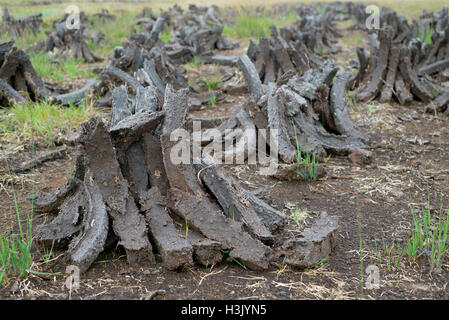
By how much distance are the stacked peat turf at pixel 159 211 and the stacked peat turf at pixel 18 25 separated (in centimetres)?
809

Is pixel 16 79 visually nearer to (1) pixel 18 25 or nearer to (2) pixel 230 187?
(2) pixel 230 187

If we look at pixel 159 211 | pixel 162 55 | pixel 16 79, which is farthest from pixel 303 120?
pixel 16 79

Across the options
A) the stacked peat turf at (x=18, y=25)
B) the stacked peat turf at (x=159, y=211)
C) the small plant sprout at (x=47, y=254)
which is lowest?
the small plant sprout at (x=47, y=254)


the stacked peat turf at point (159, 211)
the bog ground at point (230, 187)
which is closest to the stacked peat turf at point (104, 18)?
the bog ground at point (230, 187)

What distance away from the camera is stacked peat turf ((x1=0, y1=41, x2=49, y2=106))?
234 inches

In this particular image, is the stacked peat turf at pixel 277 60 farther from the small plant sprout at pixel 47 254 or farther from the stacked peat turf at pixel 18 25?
the stacked peat turf at pixel 18 25

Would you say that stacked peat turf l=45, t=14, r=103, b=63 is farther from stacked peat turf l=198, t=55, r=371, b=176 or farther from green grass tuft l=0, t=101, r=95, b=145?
stacked peat turf l=198, t=55, r=371, b=176

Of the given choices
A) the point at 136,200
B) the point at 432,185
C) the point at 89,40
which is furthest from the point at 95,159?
the point at 89,40

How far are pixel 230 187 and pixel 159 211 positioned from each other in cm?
50

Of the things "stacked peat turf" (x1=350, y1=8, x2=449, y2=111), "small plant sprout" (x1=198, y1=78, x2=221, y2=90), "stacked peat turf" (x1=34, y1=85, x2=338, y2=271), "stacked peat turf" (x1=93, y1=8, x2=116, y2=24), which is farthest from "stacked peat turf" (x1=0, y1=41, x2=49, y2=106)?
"stacked peat turf" (x1=93, y1=8, x2=116, y2=24)

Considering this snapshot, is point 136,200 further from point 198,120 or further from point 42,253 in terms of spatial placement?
point 198,120

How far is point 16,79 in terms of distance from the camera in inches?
247

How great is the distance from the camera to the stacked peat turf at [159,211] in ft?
9.19
